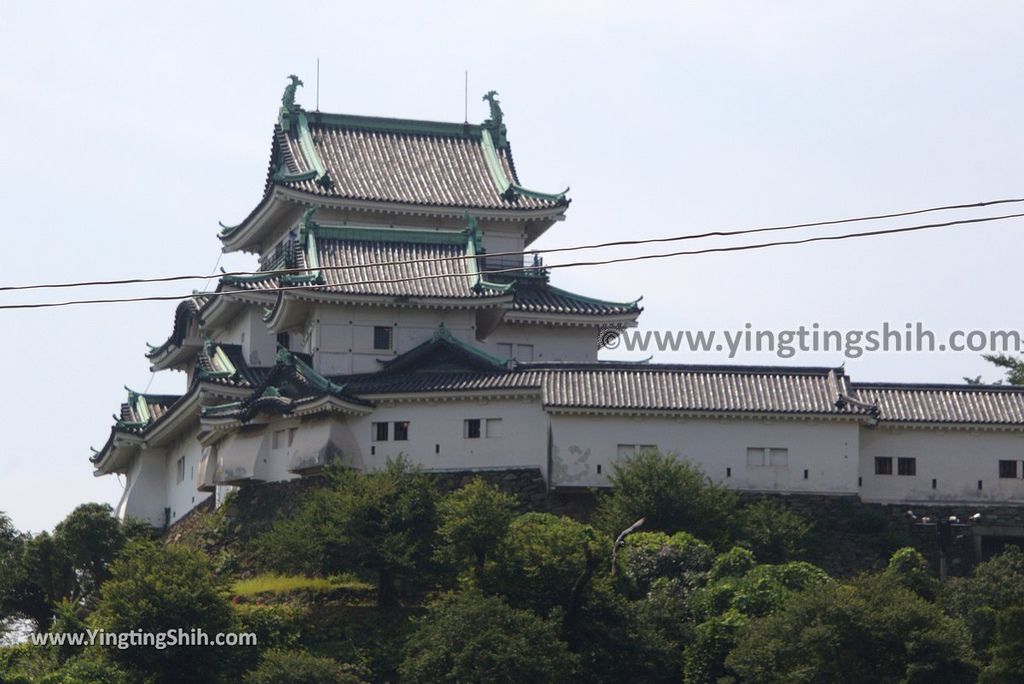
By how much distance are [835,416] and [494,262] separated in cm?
1289

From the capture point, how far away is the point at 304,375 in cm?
5347

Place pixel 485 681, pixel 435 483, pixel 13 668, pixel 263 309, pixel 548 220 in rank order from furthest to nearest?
1. pixel 548 220
2. pixel 263 309
3. pixel 435 483
4. pixel 13 668
5. pixel 485 681

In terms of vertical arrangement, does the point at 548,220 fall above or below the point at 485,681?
above

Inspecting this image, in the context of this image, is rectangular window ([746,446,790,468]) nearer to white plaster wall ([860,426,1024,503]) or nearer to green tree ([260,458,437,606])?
white plaster wall ([860,426,1024,503])

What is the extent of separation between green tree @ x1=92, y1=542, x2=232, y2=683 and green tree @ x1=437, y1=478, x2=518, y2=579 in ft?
15.8

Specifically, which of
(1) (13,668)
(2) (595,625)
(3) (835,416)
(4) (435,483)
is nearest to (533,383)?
(4) (435,483)

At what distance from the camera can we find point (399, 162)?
6406cm

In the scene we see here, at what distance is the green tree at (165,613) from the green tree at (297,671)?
1.20 m

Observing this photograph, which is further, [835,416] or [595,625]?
[835,416]

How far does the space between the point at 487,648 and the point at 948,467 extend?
55.1 ft

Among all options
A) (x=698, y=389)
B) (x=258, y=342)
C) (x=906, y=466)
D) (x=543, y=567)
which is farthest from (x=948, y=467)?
A: (x=258, y=342)

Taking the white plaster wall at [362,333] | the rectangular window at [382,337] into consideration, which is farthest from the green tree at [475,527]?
the rectangular window at [382,337]

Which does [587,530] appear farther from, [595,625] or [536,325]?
[536,325]

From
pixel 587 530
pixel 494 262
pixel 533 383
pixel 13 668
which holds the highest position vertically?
pixel 494 262
